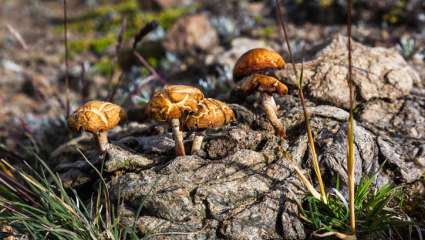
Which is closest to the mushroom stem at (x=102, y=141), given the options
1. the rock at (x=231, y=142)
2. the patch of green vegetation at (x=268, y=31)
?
the rock at (x=231, y=142)

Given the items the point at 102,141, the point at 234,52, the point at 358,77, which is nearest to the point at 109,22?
the point at 234,52

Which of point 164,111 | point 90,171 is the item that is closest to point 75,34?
point 90,171

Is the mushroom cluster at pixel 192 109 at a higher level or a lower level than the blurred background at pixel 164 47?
lower

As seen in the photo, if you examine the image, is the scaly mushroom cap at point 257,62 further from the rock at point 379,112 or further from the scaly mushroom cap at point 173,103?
the rock at point 379,112

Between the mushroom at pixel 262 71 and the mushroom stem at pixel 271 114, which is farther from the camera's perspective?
the mushroom stem at pixel 271 114

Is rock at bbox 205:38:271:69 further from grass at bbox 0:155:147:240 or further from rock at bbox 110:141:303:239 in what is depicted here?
grass at bbox 0:155:147:240

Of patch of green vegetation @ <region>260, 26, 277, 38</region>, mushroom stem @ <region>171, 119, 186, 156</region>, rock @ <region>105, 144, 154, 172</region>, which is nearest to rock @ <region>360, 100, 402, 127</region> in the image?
mushroom stem @ <region>171, 119, 186, 156</region>

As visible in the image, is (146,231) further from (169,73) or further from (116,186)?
(169,73)
